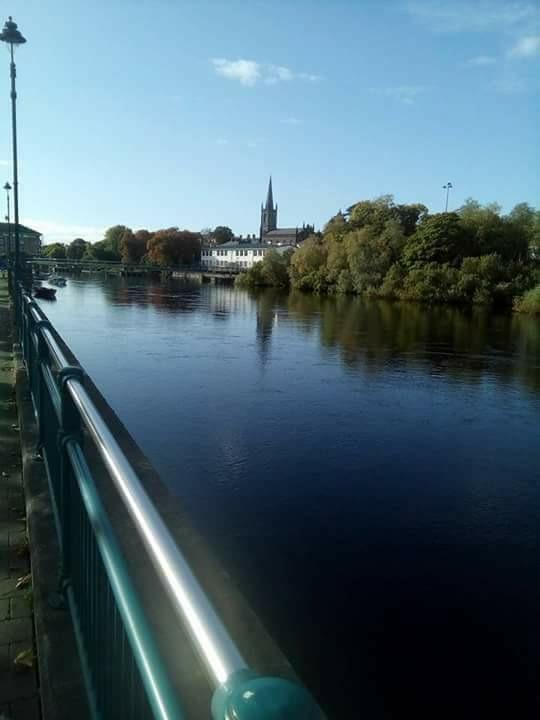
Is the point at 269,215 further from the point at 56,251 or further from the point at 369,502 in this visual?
the point at 369,502

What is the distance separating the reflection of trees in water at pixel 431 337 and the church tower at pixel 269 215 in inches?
4380

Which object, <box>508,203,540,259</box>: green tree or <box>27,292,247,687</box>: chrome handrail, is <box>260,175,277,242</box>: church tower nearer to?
<box>508,203,540,259</box>: green tree

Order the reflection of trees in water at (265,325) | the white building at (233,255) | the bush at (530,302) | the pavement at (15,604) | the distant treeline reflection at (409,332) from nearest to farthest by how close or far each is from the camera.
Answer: the pavement at (15,604), the distant treeline reflection at (409,332), the reflection of trees in water at (265,325), the bush at (530,302), the white building at (233,255)

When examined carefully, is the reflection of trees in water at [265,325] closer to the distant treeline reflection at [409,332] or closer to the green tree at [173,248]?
the distant treeline reflection at [409,332]

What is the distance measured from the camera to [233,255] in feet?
432

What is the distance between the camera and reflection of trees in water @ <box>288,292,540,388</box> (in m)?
25.4

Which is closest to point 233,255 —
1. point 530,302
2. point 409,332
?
point 530,302

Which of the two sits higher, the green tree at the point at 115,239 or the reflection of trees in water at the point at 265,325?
the green tree at the point at 115,239

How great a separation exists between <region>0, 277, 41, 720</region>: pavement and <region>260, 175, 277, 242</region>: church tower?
160 m

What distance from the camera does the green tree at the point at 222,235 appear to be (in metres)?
161

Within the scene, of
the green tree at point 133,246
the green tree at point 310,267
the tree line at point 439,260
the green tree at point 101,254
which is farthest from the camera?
the green tree at point 101,254

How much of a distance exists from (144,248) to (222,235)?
93.5 ft

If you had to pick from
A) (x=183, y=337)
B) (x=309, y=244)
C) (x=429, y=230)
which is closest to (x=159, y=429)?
(x=183, y=337)

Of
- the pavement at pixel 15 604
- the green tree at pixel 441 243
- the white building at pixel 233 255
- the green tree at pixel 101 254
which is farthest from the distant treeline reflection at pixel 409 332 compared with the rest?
the green tree at pixel 101 254
